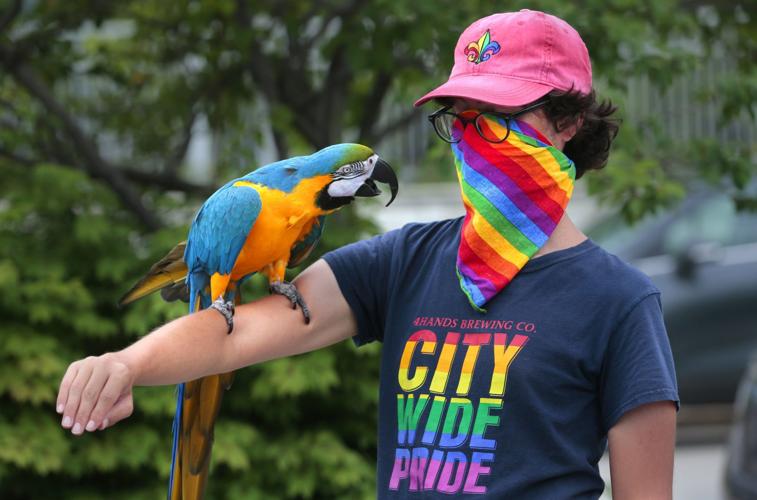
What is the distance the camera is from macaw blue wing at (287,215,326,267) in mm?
1925

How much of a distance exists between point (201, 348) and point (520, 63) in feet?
2.19

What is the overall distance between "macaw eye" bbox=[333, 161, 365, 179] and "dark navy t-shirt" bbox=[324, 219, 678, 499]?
0.28 m

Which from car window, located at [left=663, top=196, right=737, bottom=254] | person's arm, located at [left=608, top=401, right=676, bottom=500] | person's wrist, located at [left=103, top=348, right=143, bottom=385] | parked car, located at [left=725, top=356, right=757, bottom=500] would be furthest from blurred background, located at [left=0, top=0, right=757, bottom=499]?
car window, located at [left=663, top=196, right=737, bottom=254]

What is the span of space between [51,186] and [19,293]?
402 millimetres

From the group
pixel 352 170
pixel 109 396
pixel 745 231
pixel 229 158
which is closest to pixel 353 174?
pixel 352 170

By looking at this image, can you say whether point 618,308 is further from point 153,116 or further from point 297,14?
point 153,116

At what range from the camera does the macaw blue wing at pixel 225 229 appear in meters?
1.75

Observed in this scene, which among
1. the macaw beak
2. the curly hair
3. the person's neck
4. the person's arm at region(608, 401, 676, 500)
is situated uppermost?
the curly hair

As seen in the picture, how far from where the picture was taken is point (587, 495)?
1508 millimetres

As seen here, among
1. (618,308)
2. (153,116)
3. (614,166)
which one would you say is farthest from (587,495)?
(153,116)

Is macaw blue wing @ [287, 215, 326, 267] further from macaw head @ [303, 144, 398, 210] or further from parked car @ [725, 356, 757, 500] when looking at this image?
parked car @ [725, 356, 757, 500]

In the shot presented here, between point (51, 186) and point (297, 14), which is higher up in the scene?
point (297, 14)

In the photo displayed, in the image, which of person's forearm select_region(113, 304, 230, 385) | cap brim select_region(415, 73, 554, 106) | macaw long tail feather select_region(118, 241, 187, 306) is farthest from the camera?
macaw long tail feather select_region(118, 241, 187, 306)

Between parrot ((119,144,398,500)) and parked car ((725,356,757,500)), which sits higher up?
parrot ((119,144,398,500))
